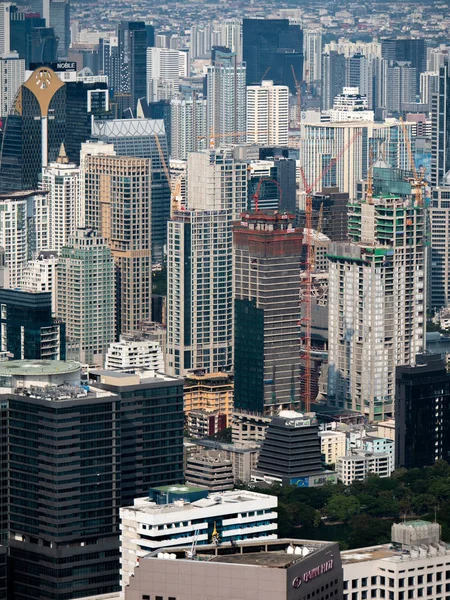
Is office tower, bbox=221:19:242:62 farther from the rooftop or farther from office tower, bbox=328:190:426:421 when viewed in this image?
the rooftop

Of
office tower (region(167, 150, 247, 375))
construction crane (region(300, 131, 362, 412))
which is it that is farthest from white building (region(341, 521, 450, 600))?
office tower (region(167, 150, 247, 375))

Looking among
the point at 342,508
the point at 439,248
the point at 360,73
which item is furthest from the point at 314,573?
the point at 360,73

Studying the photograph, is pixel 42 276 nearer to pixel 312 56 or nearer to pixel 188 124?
pixel 188 124

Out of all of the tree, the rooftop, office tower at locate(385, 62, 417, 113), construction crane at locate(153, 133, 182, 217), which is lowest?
the tree

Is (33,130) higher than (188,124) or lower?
higher

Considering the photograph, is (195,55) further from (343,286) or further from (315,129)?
(343,286)

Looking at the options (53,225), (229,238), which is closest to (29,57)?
(53,225)

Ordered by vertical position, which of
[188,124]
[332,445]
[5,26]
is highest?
[5,26]

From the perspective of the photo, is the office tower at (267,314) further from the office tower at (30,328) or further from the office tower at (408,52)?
the office tower at (408,52)
